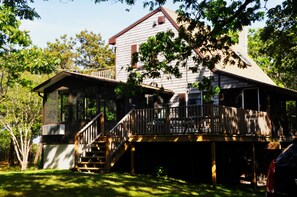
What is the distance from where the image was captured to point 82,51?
198ft

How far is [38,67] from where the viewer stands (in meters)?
23.4

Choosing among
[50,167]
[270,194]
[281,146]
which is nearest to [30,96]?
[50,167]

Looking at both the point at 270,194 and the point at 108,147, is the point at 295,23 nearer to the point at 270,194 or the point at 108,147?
the point at 108,147

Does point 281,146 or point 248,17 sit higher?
point 248,17

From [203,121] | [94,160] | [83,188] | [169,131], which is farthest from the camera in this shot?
[94,160]

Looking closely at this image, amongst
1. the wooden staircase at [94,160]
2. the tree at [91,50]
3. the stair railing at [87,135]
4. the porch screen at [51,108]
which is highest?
the tree at [91,50]

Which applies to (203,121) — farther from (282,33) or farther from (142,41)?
(142,41)

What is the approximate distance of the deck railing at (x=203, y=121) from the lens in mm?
15164

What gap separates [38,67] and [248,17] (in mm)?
15423

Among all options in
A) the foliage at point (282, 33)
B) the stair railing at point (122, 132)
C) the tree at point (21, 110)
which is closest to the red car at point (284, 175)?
the foliage at point (282, 33)

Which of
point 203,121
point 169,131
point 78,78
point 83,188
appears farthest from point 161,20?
point 83,188

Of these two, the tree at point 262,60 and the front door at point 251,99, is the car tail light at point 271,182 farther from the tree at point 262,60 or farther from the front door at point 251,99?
the tree at point 262,60

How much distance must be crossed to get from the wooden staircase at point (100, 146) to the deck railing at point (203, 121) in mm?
645

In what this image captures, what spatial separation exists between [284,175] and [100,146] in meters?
13.2
